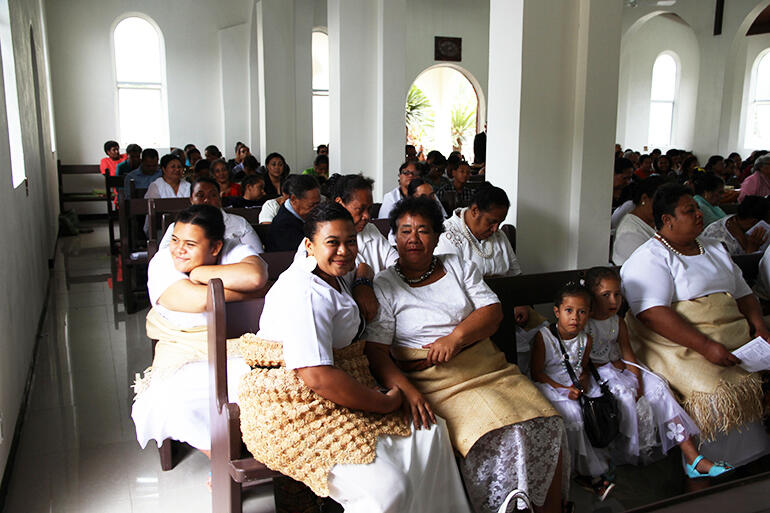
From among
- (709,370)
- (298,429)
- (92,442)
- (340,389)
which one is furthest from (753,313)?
(92,442)

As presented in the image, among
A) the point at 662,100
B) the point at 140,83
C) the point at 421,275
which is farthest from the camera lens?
the point at 662,100

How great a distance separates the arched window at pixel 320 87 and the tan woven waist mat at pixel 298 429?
12706mm

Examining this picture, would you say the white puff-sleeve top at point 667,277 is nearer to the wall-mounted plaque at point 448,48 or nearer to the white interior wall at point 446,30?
the white interior wall at point 446,30

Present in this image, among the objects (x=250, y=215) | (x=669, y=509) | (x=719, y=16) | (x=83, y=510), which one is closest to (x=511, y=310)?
(x=83, y=510)

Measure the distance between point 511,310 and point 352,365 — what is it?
1058 mm

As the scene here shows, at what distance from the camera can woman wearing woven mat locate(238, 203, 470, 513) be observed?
6.55 ft

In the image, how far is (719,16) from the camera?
39.4 feet

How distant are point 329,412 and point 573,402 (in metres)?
1.13

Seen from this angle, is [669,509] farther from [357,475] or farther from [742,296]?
[742,296]

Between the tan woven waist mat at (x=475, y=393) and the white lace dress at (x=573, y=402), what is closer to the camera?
the tan woven waist mat at (x=475, y=393)

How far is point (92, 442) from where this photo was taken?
10.5ft

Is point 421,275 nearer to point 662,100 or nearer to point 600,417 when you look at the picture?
point 600,417

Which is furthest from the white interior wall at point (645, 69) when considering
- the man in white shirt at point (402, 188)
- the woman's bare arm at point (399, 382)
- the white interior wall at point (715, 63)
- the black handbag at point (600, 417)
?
the woman's bare arm at point (399, 382)

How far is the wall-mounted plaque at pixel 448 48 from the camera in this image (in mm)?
13812
